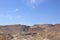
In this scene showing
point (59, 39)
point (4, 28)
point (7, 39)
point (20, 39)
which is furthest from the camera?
point (4, 28)

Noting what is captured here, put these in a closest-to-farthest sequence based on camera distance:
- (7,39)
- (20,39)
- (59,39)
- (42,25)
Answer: (59,39) < (20,39) < (42,25) < (7,39)

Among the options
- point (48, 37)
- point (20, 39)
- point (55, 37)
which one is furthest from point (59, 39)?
point (20, 39)

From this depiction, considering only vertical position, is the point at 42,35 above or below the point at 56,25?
below

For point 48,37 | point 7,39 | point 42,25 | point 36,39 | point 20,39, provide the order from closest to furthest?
point 48,37
point 36,39
point 20,39
point 42,25
point 7,39

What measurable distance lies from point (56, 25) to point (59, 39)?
7.57 m

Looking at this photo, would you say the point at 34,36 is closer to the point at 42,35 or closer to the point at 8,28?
the point at 42,35

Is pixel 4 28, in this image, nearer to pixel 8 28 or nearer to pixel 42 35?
pixel 8 28

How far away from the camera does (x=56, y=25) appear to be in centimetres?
3478

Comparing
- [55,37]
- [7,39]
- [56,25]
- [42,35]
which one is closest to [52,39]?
[55,37]

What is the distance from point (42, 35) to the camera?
1273 inches

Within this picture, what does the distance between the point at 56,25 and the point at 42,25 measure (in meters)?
4.49

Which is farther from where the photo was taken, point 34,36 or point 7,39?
point 7,39

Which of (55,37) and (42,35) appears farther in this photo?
(42,35)

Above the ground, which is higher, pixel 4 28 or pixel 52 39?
pixel 4 28
